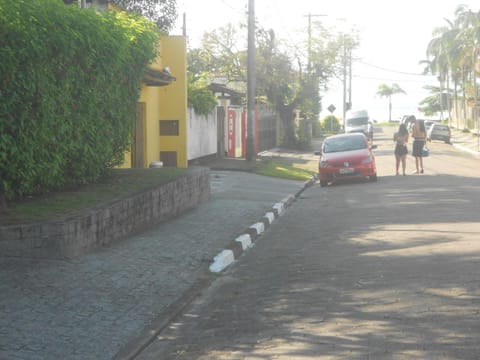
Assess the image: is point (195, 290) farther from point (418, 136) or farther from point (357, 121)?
point (357, 121)

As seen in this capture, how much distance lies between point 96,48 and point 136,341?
615 centimetres

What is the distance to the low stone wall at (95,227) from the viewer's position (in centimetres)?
882

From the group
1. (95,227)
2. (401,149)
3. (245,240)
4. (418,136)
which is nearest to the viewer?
(95,227)

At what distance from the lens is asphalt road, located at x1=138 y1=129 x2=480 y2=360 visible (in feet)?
19.8

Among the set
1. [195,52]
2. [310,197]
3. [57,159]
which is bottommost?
[310,197]

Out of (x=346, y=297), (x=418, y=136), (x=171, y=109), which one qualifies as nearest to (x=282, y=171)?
(x=418, y=136)

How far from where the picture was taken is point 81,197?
36.6 ft

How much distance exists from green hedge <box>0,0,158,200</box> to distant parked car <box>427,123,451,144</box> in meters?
48.2

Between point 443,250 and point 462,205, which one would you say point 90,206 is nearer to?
point 443,250

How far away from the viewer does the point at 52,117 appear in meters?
10.2

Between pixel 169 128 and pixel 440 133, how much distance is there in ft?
128

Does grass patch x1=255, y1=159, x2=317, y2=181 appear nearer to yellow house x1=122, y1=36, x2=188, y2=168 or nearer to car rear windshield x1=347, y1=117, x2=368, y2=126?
yellow house x1=122, y1=36, x2=188, y2=168

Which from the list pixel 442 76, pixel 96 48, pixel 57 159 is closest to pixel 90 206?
pixel 57 159

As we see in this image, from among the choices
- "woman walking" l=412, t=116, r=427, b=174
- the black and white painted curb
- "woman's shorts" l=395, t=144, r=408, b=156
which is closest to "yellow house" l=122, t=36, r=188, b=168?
the black and white painted curb
